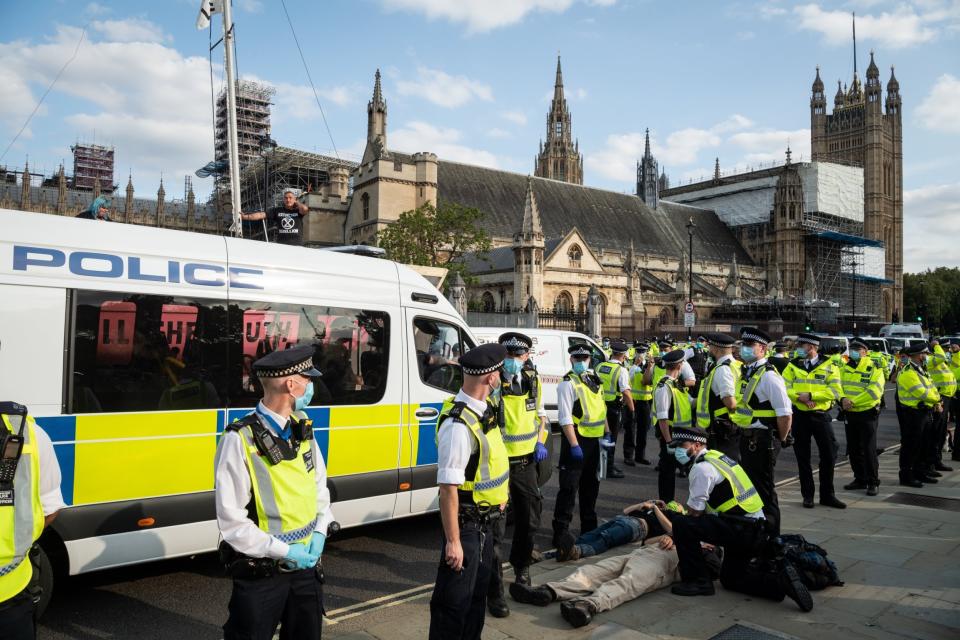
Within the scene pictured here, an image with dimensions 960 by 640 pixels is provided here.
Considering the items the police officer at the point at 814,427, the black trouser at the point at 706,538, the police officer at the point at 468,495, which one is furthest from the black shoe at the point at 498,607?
the police officer at the point at 814,427

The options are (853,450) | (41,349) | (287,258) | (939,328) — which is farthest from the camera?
(939,328)

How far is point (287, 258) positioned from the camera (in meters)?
5.94

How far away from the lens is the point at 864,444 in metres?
9.26

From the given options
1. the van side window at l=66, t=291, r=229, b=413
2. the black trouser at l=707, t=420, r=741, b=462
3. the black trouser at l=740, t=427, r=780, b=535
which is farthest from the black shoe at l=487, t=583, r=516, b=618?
the black trouser at l=707, t=420, r=741, b=462

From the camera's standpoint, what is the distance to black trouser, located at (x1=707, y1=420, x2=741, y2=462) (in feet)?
24.1

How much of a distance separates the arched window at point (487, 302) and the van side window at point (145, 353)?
37660 mm

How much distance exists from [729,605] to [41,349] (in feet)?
18.3

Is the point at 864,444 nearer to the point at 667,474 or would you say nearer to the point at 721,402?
the point at 721,402

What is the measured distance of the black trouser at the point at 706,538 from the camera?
17.2ft

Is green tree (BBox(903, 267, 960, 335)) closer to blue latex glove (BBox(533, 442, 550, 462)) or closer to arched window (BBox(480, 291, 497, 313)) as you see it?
arched window (BBox(480, 291, 497, 313))

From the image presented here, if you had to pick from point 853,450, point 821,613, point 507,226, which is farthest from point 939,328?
point 821,613

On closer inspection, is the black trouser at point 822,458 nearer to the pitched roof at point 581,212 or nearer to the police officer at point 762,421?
the police officer at point 762,421

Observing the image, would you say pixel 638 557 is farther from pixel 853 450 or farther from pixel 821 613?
pixel 853 450

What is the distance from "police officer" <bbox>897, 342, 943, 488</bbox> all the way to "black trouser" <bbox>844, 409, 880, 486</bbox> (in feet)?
2.23
